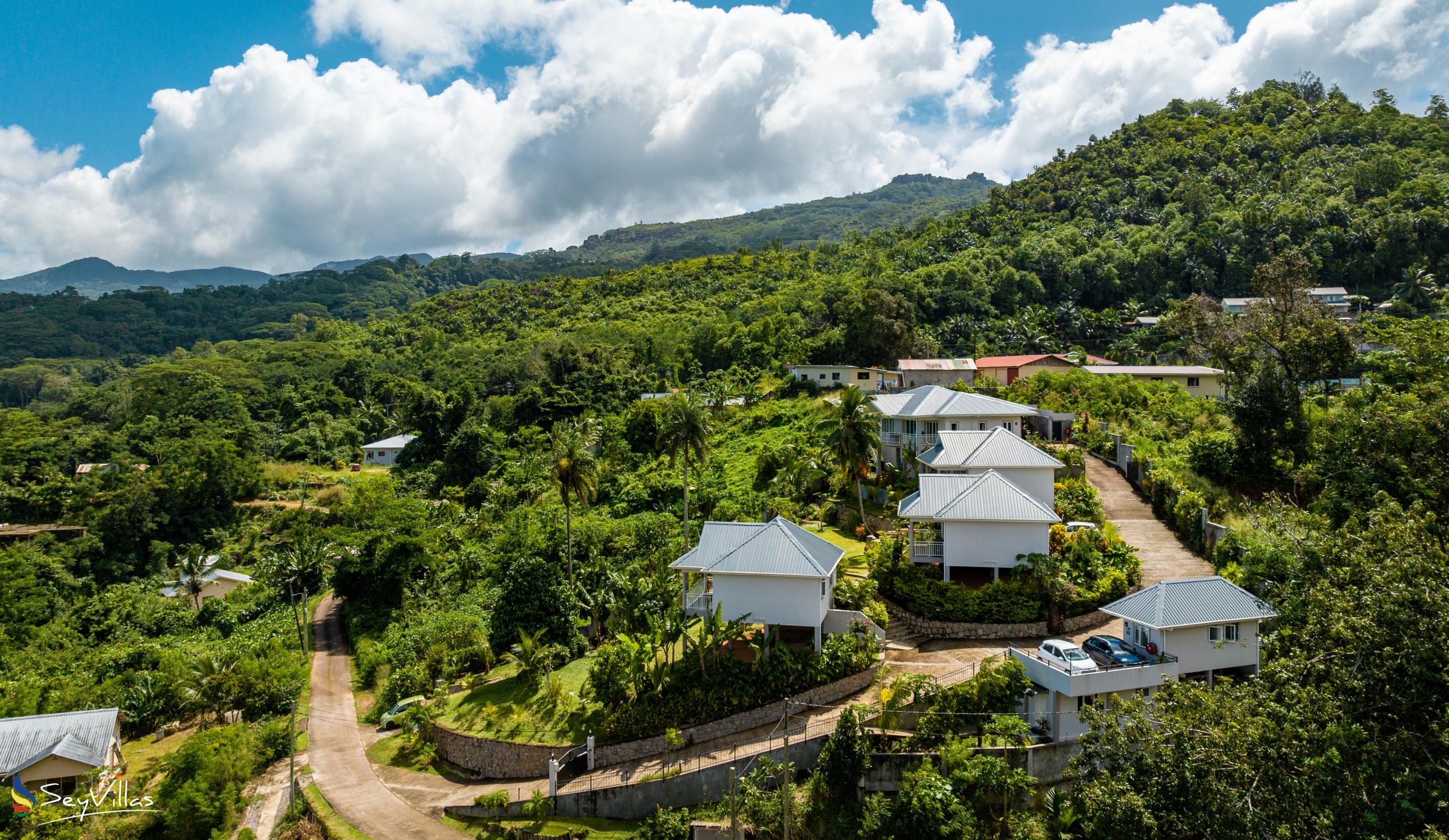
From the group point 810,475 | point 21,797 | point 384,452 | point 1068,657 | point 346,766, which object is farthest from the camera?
point 384,452

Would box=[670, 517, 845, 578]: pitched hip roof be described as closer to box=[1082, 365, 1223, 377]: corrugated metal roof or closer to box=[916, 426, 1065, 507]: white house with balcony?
box=[916, 426, 1065, 507]: white house with balcony

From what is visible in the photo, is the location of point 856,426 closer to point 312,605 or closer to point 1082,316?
point 312,605

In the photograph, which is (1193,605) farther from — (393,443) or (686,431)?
(393,443)

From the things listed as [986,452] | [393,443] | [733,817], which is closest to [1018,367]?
[986,452]

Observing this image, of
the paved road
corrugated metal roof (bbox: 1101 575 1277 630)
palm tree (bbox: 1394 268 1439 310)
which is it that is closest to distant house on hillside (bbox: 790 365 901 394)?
corrugated metal roof (bbox: 1101 575 1277 630)

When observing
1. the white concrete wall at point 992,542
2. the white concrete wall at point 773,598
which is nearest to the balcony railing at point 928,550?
the white concrete wall at point 992,542

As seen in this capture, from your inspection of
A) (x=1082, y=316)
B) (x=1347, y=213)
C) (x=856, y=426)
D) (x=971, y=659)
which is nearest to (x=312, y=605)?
(x=856, y=426)
